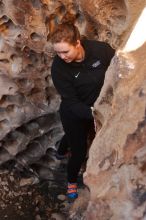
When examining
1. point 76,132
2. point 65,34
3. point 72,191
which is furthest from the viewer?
point 72,191

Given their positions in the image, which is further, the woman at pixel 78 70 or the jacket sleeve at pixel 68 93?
the jacket sleeve at pixel 68 93

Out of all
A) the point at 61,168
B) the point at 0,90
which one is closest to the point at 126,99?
the point at 0,90

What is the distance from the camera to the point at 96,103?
8.32 feet

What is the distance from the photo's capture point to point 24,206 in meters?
4.23

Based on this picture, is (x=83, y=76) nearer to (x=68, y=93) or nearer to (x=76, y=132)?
(x=68, y=93)

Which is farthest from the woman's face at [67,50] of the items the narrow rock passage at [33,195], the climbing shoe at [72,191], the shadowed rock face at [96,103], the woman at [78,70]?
the narrow rock passage at [33,195]

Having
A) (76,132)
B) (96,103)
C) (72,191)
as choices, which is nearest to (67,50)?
(96,103)

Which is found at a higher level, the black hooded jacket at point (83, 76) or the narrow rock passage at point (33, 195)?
the black hooded jacket at point (83, 76)

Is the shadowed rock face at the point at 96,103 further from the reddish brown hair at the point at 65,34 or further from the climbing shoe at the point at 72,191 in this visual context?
the reddish brown hair at the point at 65,34

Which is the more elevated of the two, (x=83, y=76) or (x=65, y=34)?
(x=65, y=34)

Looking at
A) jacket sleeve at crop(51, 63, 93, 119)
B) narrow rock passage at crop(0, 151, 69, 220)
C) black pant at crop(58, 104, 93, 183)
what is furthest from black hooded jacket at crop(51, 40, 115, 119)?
narrow rock passage at crop(0, 151, 69, 220)

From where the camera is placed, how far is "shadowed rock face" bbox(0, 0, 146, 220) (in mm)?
2104

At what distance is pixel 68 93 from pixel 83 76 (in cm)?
13

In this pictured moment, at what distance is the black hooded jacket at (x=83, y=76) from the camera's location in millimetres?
2980
